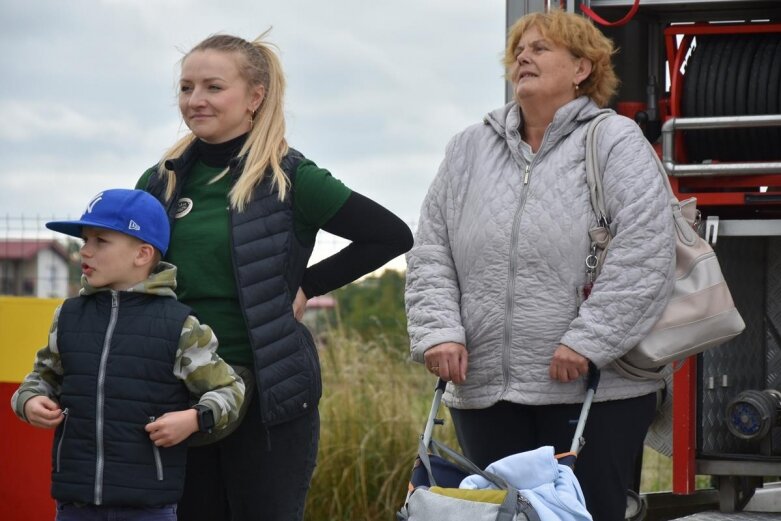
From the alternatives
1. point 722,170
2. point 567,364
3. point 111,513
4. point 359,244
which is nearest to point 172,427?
point 111,513

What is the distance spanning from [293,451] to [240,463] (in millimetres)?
142

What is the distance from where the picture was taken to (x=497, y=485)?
3.63 meters

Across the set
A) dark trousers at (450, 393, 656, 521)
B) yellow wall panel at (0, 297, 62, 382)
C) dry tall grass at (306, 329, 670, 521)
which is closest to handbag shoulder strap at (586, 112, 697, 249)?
dark trousers at (450, 393, 656, 521)

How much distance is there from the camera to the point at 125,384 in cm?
356

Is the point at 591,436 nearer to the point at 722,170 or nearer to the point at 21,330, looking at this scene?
the point at 722,170

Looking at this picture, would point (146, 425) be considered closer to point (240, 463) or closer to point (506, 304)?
point (240, 463)

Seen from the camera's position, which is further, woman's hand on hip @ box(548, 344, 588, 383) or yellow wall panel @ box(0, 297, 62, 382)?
yellow wall panel @ box(0, 297, 62, 382)

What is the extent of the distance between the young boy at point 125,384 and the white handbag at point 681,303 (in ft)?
3.72

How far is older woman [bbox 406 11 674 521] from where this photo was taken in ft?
13.1

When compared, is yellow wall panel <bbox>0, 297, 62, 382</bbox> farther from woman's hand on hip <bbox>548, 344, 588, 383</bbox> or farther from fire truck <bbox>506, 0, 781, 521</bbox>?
woman's hand on hip <bbox>548, 344, 588, 383</bbox>

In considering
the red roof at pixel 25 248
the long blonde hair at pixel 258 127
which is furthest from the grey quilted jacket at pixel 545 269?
the red roof at pixel 25 248

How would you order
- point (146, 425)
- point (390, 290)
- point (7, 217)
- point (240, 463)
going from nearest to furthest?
point (146, 425) → point (240, 463) → point (390, 290) → point (7, 217)

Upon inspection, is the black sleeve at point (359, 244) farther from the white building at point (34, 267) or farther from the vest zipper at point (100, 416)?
the white building at point (34, 267)

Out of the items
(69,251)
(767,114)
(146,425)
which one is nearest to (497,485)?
(146,425)
